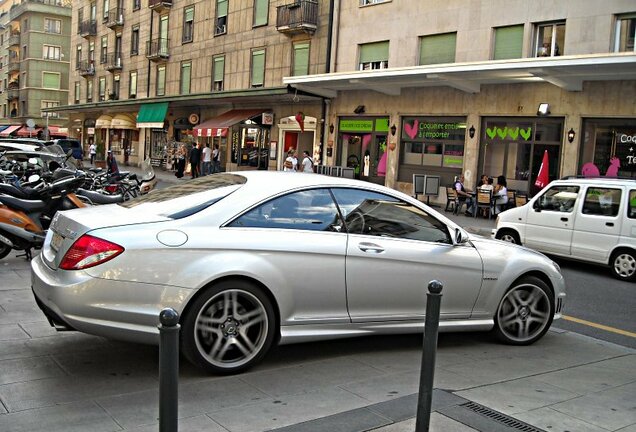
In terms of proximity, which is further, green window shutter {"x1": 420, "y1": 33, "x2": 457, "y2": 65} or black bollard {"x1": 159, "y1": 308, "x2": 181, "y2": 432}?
green window shutter {"x1": 420, "y1": 33, "x2": 457, "y2": 65}

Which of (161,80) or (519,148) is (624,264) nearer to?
(519,148)

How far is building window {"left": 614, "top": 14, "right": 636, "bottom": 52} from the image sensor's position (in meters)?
17.9

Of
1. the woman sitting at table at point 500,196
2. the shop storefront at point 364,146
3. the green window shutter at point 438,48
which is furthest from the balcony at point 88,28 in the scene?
the woman sitting at table at point 500,196

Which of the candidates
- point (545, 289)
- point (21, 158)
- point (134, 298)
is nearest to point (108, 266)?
point (134, 298)

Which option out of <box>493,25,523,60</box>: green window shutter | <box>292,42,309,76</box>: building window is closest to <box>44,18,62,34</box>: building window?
<box>292,42,309,76</box>: building window

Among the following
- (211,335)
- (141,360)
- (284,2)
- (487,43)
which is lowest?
(141,360)

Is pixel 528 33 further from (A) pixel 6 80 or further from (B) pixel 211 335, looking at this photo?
(A) pixel 6 80

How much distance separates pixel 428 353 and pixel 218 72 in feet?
108

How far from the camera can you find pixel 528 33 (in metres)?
20.1

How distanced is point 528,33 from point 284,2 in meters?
13.4

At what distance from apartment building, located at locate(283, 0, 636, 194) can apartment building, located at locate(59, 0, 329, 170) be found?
223cm

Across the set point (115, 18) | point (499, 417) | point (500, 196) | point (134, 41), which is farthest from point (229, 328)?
point (115, 18)

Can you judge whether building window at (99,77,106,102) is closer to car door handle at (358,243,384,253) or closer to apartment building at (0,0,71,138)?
apartment building at (0,0,71,138)

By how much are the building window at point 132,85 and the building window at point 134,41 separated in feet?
4.75
